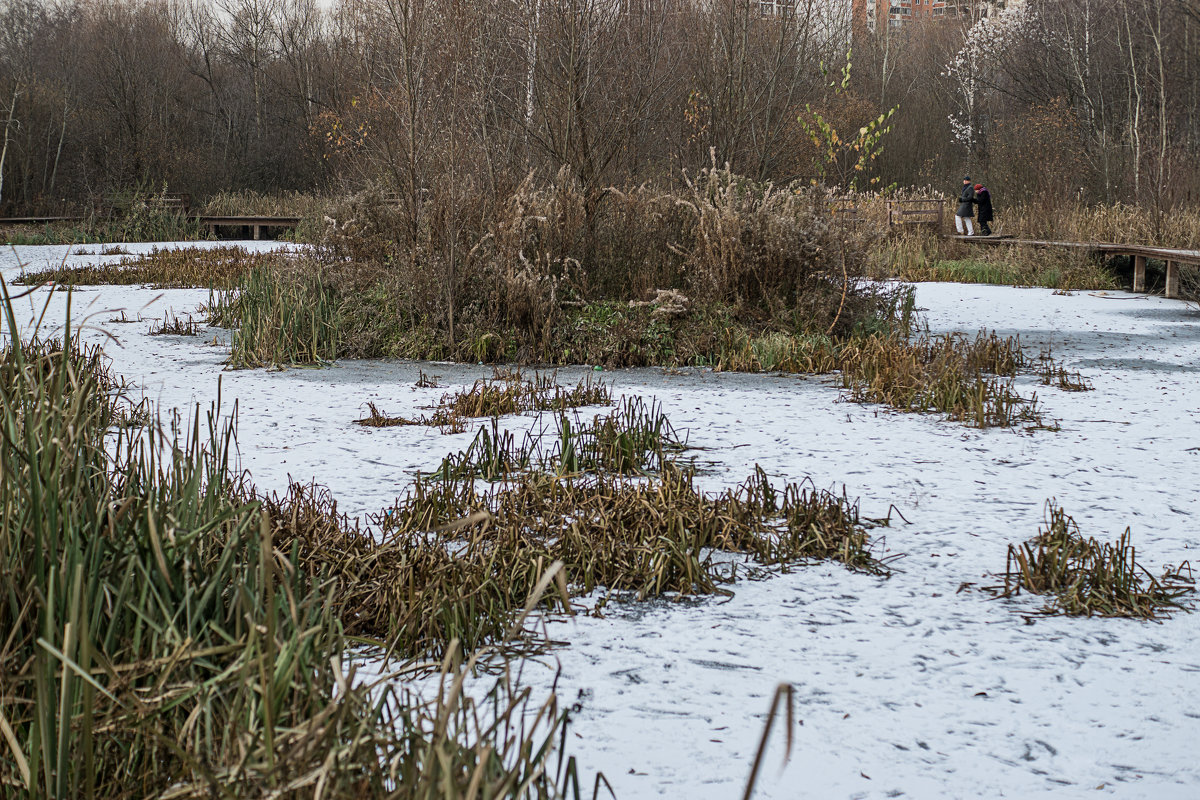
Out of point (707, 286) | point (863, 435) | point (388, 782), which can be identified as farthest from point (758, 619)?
point (707, 286)

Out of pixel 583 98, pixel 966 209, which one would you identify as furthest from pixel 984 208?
pixel 583 98

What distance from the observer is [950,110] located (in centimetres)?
3112

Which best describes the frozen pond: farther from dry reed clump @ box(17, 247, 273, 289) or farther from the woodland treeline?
dry reed clump @ box(17, 247, 273, 289)

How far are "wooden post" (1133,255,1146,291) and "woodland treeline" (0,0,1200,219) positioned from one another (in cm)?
80

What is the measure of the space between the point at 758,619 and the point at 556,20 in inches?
270

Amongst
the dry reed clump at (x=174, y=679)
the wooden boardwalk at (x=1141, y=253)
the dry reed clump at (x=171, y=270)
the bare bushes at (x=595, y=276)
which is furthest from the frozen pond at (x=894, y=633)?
the dry reed clump at (x=171, y=270)

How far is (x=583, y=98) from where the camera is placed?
881cm

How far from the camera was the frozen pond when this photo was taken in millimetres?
2363

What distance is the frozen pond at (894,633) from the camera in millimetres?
2363

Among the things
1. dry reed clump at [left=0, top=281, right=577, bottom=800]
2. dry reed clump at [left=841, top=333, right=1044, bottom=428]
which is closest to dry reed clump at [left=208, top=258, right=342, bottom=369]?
dry reed clump at [left=841, top=333, right=1044, bottom=428]

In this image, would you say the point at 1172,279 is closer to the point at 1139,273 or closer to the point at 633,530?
the point at 1139,273

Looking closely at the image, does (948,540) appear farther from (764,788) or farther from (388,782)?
(388,782)

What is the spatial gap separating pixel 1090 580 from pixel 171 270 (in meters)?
12.9

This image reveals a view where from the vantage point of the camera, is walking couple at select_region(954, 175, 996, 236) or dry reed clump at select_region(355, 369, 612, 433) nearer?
dry reed clump at select_region(355, 369, 612, 433)
